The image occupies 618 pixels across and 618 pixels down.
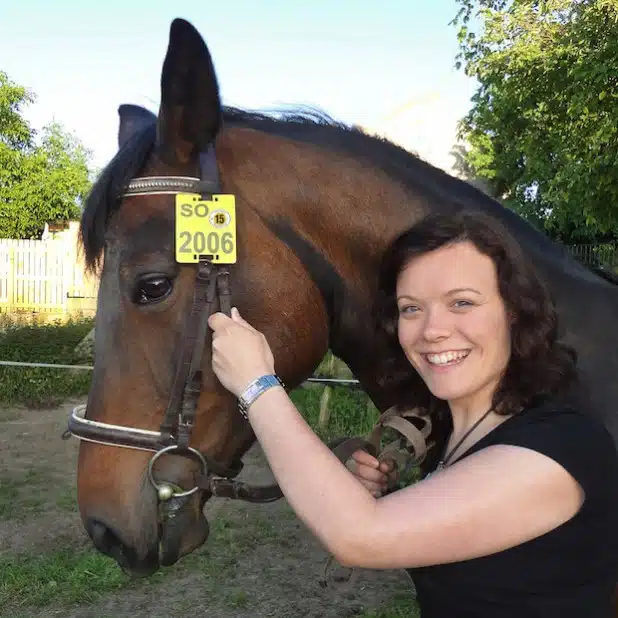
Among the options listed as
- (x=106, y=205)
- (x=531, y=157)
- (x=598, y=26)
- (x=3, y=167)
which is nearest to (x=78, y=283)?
(x=3, y=167)

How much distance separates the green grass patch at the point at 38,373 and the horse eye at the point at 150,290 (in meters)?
8.13

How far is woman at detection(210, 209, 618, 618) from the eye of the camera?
3.72ft

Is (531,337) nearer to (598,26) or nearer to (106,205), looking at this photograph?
(106,205)

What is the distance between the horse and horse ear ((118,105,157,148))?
439mm

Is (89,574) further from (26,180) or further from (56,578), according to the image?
(26,180)

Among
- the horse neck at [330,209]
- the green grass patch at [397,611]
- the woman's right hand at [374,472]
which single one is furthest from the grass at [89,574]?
the horse neck at [330,209]

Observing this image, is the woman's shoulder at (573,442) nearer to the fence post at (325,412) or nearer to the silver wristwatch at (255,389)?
the silver wristwatch at (255,389)

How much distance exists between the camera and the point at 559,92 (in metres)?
8.80

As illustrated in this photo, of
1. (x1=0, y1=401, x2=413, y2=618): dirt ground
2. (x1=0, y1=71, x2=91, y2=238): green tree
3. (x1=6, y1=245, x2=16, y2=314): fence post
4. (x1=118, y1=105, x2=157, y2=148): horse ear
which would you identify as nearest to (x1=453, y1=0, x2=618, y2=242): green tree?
(x1=0, y1=401, x2=413, y2=618): dirt ground

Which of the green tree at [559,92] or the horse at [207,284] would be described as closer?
the horse at [207,284]

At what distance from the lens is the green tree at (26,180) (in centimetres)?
2522

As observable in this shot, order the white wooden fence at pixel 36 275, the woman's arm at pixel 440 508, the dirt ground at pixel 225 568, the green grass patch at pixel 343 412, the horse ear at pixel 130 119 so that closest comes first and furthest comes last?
the woman's arm at pixel 440 508 → the horse ear at pixel 130 119 → the dirt ground at pixel 225 568 → the green grass patch at pixel 343 412 → the white wooden fence at pixel 36 275

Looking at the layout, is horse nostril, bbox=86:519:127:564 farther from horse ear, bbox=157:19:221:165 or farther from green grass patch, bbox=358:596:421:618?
green grass patch, bbox=358:596:421:618

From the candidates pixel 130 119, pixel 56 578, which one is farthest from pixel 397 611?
pixel 130 119
